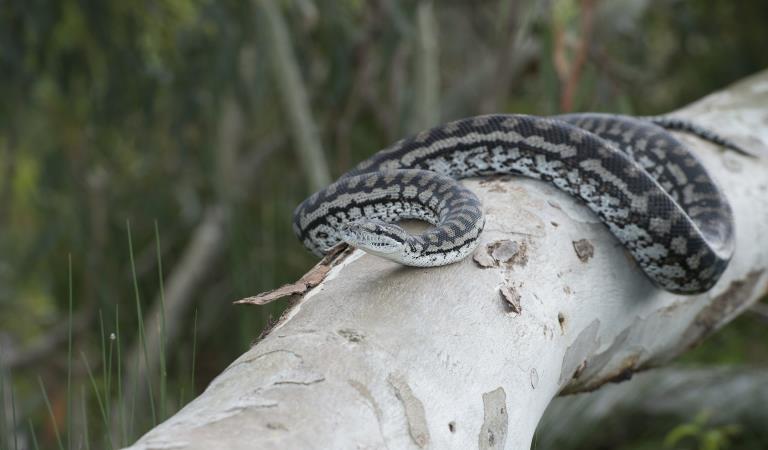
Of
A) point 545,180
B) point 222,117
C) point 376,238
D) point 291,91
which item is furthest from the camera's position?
point 222,117

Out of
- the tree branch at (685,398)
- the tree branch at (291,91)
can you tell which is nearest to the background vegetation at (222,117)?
the tree branch at (291,91)

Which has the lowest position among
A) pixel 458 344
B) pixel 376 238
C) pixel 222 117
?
pixel 458 344

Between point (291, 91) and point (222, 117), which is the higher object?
point (291, 91)

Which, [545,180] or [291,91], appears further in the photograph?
[291,91]

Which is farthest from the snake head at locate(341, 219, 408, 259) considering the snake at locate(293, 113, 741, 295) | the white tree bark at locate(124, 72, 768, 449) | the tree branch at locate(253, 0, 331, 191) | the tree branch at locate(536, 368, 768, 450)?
the tree branch at locate(536, 368, 768, 450)

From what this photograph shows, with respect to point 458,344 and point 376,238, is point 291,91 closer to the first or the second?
point 376,238

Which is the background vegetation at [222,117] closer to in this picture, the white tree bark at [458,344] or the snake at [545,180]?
the snake at [545,180]

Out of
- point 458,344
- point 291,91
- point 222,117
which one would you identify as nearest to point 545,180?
point 458,344

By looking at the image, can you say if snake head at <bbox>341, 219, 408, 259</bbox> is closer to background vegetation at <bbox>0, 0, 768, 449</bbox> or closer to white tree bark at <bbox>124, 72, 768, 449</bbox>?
white tree bark at <bbox>124, 72, 768, 449</bbox>
